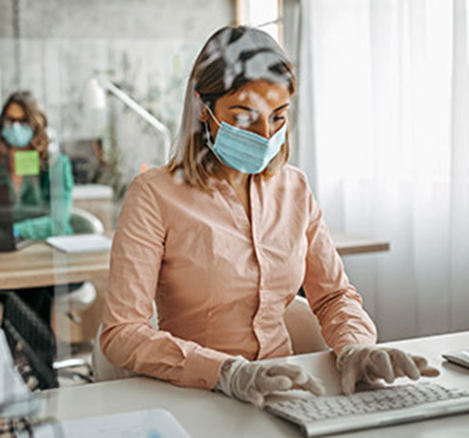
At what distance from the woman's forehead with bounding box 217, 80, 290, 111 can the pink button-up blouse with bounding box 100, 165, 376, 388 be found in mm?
106

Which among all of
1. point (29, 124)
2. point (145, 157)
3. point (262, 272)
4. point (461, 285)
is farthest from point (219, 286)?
point (29, 124)

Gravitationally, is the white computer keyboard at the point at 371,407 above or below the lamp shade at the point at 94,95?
below

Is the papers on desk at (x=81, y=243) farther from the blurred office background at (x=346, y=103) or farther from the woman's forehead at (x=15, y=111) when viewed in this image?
the woman's forehead at (x=15, y=111)

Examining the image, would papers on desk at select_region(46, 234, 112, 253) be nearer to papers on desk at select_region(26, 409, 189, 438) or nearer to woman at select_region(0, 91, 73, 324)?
woman at select_region(0, 91, 73, 324)

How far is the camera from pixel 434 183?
1132mm

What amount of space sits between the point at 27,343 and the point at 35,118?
0.76 meters

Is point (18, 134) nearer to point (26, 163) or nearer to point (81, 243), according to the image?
point (26, 163)

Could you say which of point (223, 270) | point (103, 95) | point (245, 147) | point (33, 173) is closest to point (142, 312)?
point (223, 270)

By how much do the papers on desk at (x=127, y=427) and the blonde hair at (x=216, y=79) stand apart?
0.30 m

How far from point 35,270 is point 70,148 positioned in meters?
0.32

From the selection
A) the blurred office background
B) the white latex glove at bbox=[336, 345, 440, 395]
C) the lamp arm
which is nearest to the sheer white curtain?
the blurred office background

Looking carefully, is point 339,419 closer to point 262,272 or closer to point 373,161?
point 262,272

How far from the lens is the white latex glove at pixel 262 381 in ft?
1.94

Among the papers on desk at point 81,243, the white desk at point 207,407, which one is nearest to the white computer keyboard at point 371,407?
the white desk at point 207,407
